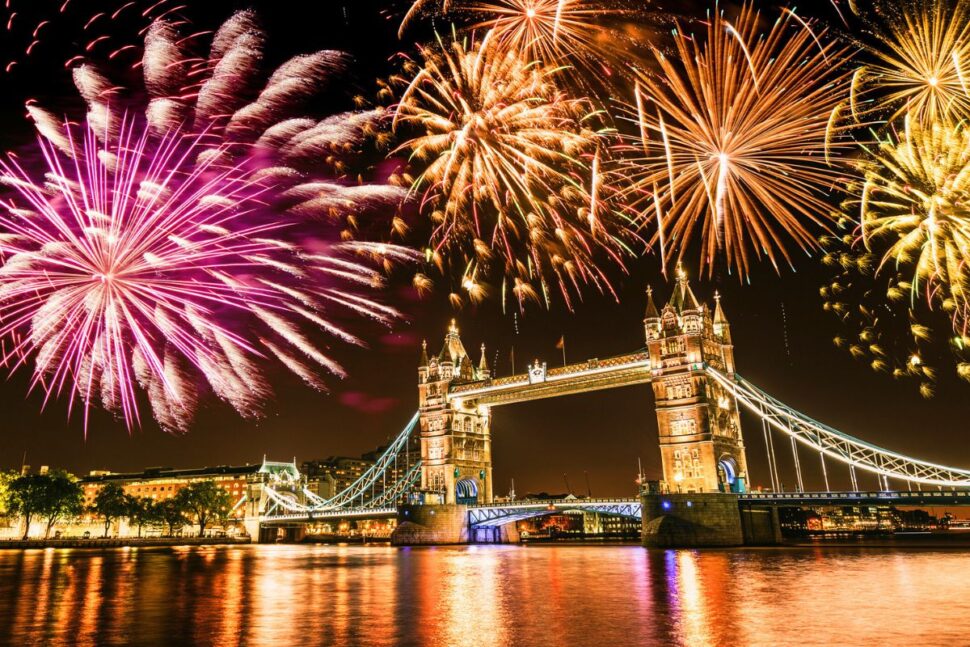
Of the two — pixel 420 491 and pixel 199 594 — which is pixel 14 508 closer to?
pixel 420 491

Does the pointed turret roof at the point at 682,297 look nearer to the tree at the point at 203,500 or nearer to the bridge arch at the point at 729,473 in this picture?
the bridge arch at the point at 729,473

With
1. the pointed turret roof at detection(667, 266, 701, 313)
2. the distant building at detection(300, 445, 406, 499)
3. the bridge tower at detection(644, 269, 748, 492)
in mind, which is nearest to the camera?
the bridge tower at detection(644, 269, 748, 492)

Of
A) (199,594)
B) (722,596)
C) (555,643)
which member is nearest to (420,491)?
(199,594)

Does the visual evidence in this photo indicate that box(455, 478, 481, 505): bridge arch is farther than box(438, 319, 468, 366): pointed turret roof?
No

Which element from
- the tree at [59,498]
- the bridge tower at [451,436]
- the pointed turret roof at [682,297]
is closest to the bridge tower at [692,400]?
the pointed turret roof at [682,297]

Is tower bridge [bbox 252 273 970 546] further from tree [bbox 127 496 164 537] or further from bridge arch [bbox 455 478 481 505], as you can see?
tree [bbox 127 496 164 537]

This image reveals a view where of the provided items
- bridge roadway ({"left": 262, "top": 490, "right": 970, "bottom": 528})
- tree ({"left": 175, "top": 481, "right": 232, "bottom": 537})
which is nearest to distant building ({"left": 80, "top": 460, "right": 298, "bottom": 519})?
tree ({"left": 175, "top": 481, "right": 232, "bottom": 537})

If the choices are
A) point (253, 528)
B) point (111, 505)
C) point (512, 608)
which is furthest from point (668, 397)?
point (111, 505)
